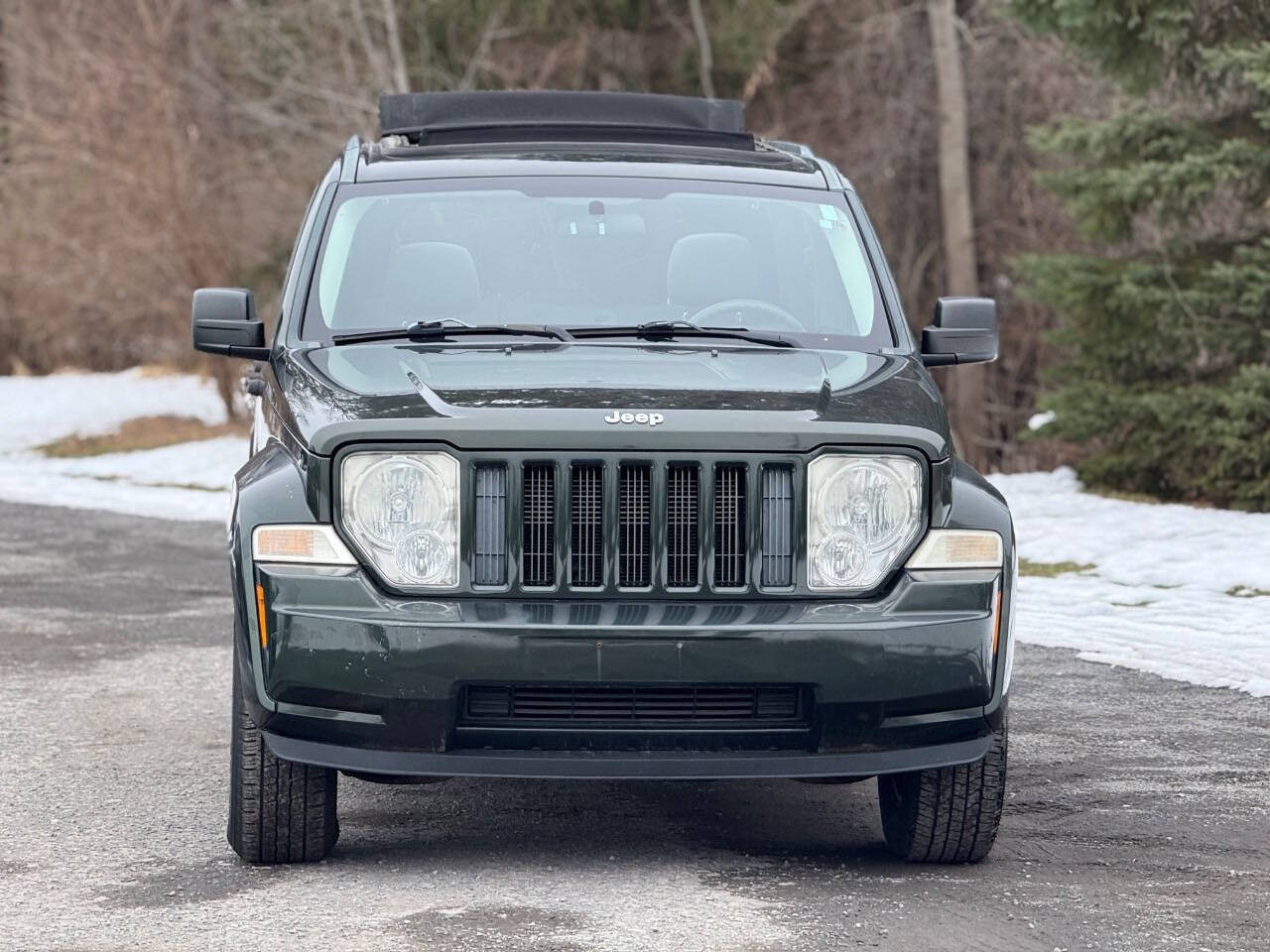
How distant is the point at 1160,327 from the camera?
47.4 ft

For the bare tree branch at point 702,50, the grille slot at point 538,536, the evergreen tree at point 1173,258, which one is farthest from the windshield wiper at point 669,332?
the bare tree branch at point 702,50

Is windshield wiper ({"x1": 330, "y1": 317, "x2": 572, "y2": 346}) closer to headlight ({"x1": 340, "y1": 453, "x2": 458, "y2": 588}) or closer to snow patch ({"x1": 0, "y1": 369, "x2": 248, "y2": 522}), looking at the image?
headlight ({"x1": 340, "y1": 453, "x2": 458, "y2": 588})

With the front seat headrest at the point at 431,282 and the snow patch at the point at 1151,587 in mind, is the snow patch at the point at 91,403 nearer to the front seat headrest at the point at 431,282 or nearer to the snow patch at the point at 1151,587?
the snow patch at the point at 1151,587

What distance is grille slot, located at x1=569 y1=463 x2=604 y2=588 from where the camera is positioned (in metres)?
5.22

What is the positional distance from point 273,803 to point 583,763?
3.06 feet

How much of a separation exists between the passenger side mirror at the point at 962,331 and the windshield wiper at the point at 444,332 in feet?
3.99

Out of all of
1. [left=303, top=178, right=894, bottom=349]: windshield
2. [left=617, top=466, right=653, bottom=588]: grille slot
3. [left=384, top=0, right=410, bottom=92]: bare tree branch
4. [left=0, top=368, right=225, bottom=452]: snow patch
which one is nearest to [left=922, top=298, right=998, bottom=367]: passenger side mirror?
[left=303, top=178, right=894, bottom=349]: windshield

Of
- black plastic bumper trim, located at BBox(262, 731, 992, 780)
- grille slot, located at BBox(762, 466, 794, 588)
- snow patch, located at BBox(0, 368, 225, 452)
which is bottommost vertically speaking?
snow patch, located at BBox(0, 368, 225, 452)

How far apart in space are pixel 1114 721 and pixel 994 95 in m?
21.9

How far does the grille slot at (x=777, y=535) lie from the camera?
207 inches

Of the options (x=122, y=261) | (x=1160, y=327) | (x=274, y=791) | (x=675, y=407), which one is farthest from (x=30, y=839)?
(x=122, y=261)

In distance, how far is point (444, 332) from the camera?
6.06 m

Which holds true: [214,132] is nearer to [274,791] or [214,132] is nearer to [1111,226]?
[1111,226]

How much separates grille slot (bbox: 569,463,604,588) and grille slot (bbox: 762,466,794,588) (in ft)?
1.40
